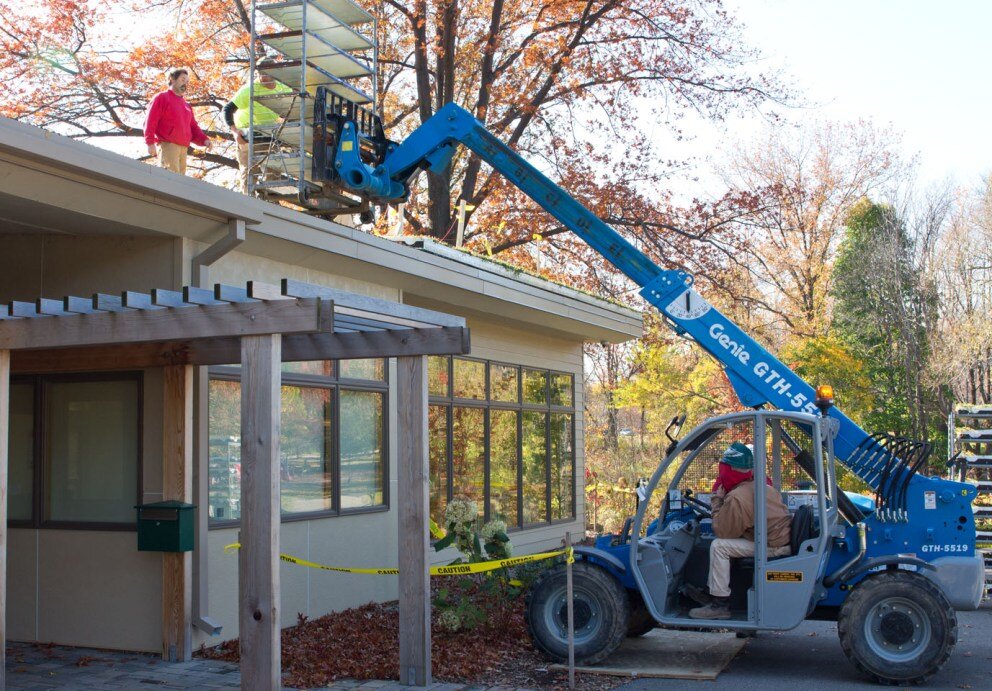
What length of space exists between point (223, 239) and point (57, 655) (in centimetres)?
341

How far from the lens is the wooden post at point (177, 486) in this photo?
8.13 m

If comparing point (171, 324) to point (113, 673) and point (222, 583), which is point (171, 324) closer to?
point (113, 673)

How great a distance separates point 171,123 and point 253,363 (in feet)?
13.6

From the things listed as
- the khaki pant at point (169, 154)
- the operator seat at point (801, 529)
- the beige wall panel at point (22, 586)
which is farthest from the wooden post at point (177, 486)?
the operator seat at point (801, 529)

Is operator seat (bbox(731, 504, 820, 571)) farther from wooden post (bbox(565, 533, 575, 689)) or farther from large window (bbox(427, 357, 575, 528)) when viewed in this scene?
large window (bbox(427, 357, 575, 528))

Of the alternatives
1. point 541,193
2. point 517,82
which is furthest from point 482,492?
point 517,82

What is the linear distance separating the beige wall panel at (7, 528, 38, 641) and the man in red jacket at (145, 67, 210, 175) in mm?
3331

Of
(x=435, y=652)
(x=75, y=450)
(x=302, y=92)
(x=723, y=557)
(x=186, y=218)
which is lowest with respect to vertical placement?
(x=435, y=652)

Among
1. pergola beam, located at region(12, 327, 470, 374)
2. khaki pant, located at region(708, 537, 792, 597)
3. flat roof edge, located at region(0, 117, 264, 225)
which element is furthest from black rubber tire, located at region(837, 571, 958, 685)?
flat roof edge, located at region(0, 117, 264, 225)

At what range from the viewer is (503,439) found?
14812 mm

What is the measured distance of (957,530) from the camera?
7.98 metres

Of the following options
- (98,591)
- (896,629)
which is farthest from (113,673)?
(896,629)

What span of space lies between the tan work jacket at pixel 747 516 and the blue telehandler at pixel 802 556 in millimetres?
84

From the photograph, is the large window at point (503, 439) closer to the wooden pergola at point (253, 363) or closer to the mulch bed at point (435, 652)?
the mulch bed at point (435, 652)
